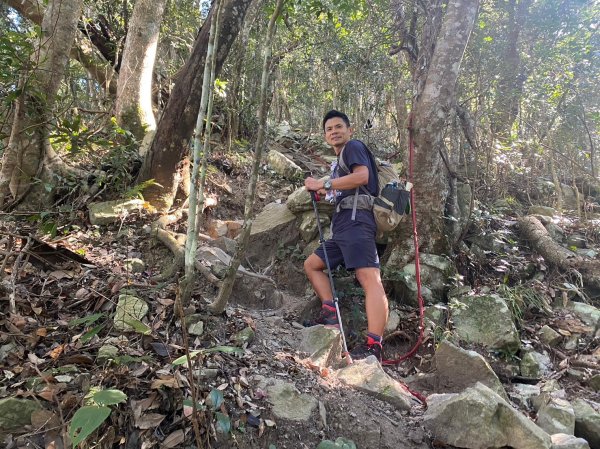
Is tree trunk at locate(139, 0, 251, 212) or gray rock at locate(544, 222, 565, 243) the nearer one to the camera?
tree trunk at locate(139, 0, 251, 212)

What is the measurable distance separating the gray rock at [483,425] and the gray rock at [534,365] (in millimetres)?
1631

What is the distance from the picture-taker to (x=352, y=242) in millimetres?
4156

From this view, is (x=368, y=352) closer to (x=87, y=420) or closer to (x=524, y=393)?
(x=524, y=393)

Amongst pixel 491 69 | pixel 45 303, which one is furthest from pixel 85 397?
pixel 491 69

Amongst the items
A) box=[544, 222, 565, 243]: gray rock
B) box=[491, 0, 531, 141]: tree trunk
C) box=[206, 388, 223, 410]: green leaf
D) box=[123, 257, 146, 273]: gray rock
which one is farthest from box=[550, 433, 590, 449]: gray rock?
box=[491, 0, 531, 141]: tree trunk

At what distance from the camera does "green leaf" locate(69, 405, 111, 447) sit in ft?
5.04

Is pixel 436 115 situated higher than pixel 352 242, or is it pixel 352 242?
pixel 436 115

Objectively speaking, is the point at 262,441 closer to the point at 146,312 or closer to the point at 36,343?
the point at 146,312

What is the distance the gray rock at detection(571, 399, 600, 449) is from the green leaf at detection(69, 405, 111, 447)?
3609mm

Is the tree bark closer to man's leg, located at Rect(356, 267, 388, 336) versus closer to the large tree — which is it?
the large tree

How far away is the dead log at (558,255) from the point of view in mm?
5426

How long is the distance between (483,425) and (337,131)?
9.97 feet

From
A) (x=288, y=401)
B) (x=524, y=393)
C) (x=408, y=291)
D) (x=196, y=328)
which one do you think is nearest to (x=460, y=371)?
(x=524, y=393)

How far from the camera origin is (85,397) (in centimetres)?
202
